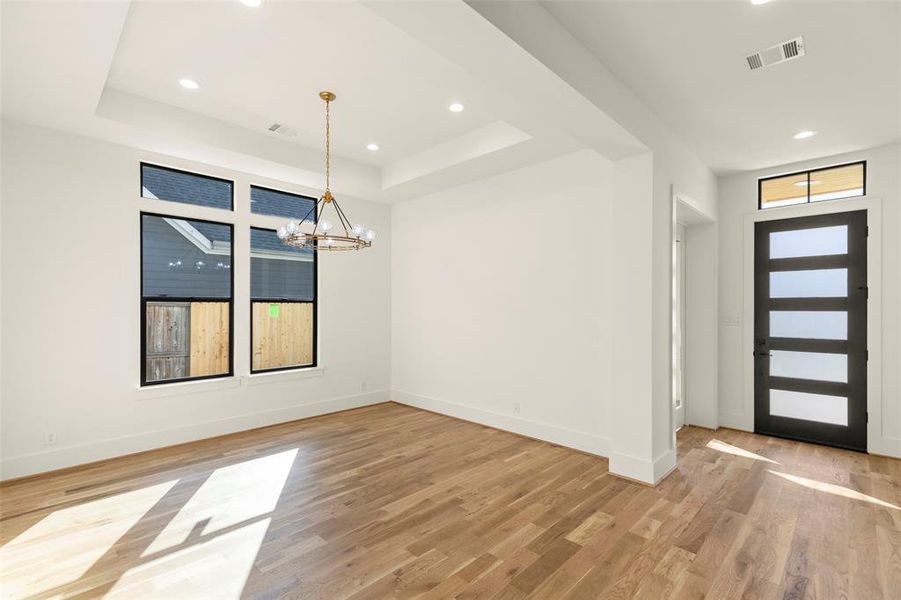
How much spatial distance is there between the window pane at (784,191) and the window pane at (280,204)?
18.8 feet

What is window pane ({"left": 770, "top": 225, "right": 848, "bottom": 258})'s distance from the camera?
4613 millimetres

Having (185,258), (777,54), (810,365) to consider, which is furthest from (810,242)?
(185,258)

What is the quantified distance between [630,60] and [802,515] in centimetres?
354

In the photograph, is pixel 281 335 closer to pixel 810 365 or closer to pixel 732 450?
pixel 732 450

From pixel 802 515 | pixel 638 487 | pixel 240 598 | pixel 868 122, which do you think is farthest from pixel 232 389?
pixel 868 122

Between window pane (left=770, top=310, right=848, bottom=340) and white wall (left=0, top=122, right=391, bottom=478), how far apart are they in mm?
6305

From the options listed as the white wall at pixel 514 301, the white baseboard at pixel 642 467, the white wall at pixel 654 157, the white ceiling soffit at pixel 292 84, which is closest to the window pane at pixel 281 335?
the white wall at pixel 514 301

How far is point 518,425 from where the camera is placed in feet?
16.4

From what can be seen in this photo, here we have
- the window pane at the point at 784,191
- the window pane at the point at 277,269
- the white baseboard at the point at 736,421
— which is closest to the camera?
the window pane at the point at 784,191

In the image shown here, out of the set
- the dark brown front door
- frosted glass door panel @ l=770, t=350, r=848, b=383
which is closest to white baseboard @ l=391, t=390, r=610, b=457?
the dark brown front door

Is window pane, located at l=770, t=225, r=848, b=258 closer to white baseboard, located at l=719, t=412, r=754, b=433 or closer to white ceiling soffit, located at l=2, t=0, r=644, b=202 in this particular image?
white baseboard, located at l=719, t=412, r=754, b=433

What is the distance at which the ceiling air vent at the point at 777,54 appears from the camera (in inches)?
108

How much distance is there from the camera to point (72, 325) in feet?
13.2

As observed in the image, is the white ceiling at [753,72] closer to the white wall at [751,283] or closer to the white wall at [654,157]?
the white wall at [654,157]
